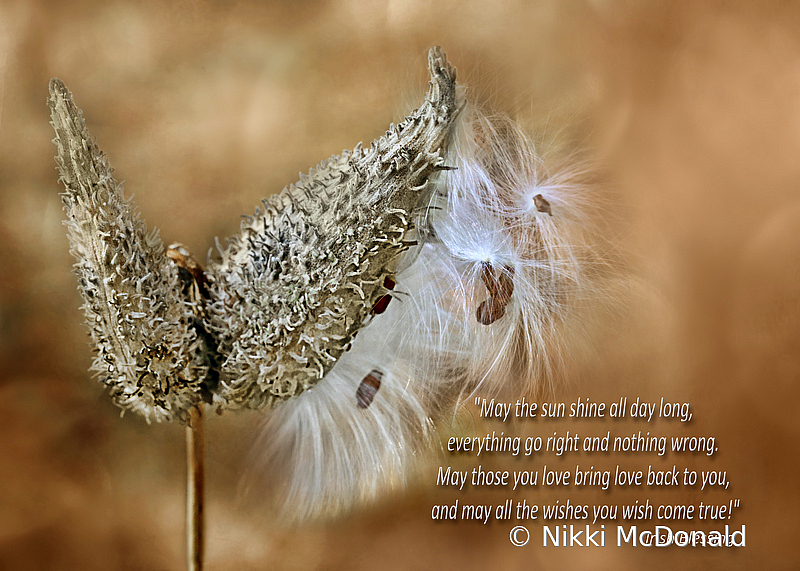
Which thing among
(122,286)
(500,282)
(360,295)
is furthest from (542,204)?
(122,286)

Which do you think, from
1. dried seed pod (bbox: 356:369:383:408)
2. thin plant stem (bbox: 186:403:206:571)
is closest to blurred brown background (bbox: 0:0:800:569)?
thin plant stem (bbox: 186:403:206:571)

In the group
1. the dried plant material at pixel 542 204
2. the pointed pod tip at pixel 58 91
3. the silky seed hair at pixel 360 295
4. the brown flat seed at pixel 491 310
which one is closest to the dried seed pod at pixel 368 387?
the silky seed hair at pixel 360 295

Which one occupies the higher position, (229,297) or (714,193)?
(714,193)

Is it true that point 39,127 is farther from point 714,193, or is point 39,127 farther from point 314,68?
point 714,193

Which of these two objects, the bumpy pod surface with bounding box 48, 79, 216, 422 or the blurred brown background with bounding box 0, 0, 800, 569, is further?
the blurred brown background with bounding box 0, 0, 800, 569

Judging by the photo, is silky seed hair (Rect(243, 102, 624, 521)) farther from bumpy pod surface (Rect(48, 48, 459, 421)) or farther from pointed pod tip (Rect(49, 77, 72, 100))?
pointed pod tip (Rect(49, 77, 72, 100))

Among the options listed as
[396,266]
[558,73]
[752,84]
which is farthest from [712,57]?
[396,266]

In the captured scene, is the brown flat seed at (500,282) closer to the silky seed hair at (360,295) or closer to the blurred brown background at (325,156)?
the silky seed hair at (360,295)

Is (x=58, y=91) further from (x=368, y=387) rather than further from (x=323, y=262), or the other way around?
(x=368, y=387)
